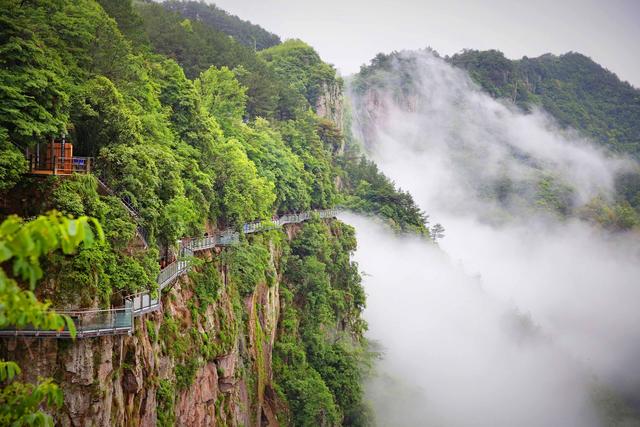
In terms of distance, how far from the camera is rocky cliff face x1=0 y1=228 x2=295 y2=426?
2012 centimetres

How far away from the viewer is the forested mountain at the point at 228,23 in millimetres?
133250

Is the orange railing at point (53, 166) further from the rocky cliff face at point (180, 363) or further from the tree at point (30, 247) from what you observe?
the tree at point (30, 247)

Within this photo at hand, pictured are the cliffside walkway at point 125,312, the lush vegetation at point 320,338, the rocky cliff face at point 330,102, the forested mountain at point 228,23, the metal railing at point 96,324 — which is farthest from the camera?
the forested mountain at point 228,23

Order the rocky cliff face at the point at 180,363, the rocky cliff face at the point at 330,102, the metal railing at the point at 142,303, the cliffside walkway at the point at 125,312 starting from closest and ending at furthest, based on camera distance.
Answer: the cliffside walkway at the point at 125,312 < the rocky cliff face at the point at 180,363 < the metal railing at the point at 142,303 < the rocky cliff face at the point at 330,102

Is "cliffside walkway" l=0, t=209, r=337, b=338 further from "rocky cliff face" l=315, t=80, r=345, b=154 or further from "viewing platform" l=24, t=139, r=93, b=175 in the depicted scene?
"rocky cliff face" l=315, t=80, r=345, b=154

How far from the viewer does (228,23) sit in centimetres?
13638

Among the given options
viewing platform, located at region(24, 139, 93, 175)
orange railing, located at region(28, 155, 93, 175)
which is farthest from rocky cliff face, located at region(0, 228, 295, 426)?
viewing platform, located at region(24, 139, 93, 175)

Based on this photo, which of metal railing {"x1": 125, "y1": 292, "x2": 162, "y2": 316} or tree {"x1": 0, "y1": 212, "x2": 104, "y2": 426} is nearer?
tree {"x1": 0, "y1": 212, "x2": 104, "y2": 426}

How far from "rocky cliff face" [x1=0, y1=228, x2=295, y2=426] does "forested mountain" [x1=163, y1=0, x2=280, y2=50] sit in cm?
9470

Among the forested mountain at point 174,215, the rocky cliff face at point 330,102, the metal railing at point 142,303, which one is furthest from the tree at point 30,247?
the rocky cliff face at point 330,102

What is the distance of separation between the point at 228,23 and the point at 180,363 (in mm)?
117058

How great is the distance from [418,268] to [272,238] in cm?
4703

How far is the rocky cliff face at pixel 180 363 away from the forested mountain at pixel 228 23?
94.7 metres

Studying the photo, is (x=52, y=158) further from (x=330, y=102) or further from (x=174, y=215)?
(x=330, y=102)
